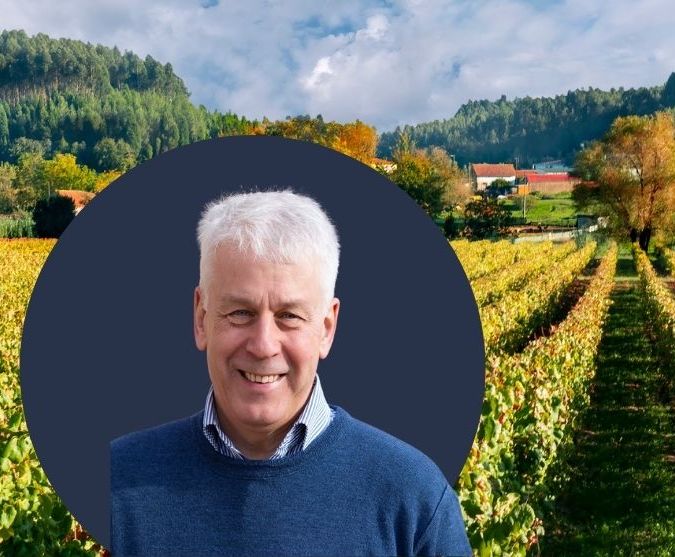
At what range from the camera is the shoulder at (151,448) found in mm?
1975

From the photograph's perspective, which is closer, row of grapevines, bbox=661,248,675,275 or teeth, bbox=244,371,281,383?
teeth, bbox=244,371,281,383

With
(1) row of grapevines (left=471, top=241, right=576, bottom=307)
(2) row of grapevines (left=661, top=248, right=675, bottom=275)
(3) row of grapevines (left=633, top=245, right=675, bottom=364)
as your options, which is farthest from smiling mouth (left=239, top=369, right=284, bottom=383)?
(2) row of grapevines (left=661, top=248, right=675, bottom=275)

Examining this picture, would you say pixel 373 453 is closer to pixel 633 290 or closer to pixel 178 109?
pixel 633 290

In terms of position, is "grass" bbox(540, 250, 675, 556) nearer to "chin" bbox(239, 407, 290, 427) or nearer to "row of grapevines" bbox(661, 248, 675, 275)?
"chin" bbox(239, 407, 290, 427)

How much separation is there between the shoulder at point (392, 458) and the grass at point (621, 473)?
196 inches

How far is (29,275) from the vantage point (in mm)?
21656

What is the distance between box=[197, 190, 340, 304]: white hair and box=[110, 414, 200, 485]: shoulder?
15.2 inches

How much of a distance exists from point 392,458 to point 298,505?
0.26 m

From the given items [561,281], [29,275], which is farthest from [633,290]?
[29,275]

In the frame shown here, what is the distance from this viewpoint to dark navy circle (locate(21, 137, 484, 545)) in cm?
228

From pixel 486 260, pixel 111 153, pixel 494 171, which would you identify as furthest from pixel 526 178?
pixel 486 260

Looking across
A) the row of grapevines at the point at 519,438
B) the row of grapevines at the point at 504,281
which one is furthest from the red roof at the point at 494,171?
the row of grapevines at the point at 519,438

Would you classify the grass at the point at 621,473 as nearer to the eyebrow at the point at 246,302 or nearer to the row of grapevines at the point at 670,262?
the eyebrow at the point at 246,302

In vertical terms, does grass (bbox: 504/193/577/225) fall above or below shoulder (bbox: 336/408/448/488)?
above
